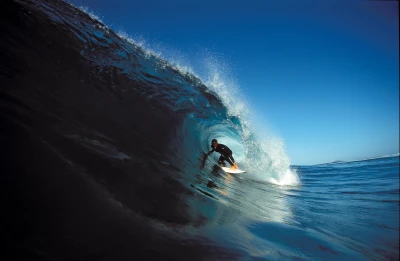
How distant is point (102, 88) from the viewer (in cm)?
484

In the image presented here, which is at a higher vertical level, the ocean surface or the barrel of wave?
the barrel of wave

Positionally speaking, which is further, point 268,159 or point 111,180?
point 268,159

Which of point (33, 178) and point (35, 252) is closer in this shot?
point (35, 252)

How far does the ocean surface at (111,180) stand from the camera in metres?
1.88

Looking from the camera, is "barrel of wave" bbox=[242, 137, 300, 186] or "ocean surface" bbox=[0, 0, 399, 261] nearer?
"ocean surface" bbox=[0, 0, 399, 261]

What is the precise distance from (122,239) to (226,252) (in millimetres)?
1186

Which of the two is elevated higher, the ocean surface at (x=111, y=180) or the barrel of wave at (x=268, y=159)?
the barrel of wave at (x=268, y=159)

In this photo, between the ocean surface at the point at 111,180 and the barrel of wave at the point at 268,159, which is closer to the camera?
the ocean surface at the point at 111,180

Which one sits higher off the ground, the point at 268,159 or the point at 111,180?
the point at 268,159

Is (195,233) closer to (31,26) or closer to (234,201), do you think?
(234,201)

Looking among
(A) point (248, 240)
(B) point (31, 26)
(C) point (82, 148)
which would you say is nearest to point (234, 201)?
(A) point (248, 240)

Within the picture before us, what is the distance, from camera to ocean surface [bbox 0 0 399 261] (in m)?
1.88

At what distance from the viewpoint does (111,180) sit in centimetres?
265

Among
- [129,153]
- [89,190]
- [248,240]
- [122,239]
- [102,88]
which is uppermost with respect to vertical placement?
[102,88]
